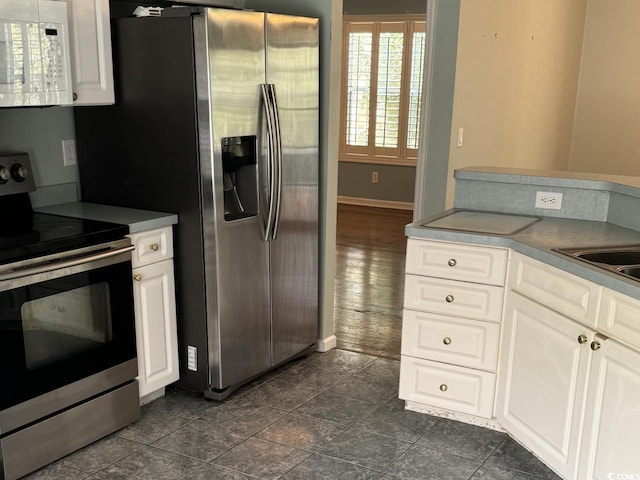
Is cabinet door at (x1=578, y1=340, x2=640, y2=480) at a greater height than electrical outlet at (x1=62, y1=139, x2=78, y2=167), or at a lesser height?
lesser

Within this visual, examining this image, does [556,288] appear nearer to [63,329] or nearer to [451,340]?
[451,340]

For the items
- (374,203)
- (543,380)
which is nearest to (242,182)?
(543,380)

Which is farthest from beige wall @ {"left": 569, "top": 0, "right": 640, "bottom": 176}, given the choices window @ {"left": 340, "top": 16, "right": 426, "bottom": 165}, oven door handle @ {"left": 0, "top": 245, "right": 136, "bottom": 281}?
oven door handle @ {"left": 0, "top": 245, "right": 136, "bottom": 281}

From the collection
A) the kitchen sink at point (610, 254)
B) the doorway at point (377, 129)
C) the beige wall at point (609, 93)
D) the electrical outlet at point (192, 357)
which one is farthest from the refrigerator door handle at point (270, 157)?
the beige wall at point (609, 93)

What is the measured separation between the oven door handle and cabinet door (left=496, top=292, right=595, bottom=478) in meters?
1.61

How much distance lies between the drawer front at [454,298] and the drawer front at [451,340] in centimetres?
3

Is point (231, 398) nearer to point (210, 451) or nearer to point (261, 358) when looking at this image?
point (261, 358)

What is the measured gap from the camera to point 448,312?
2.87 metres

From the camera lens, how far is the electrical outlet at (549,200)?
10.1 ft

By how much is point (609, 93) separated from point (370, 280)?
3495mm

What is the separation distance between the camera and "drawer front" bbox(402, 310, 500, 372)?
2811mm

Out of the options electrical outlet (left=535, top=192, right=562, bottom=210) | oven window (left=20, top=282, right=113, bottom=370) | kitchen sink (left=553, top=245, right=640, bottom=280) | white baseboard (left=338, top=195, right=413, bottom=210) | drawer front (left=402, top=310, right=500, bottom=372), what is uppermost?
electrical outlet (left=535, top=192, right=562, bottom=210)

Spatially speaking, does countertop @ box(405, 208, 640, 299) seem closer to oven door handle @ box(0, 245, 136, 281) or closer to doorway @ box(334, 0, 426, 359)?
oven door handle @ box(0, 245, 136, 281)

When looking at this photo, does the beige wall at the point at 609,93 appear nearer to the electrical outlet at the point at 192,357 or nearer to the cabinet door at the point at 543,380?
the cabinet door at the point at 543,380
